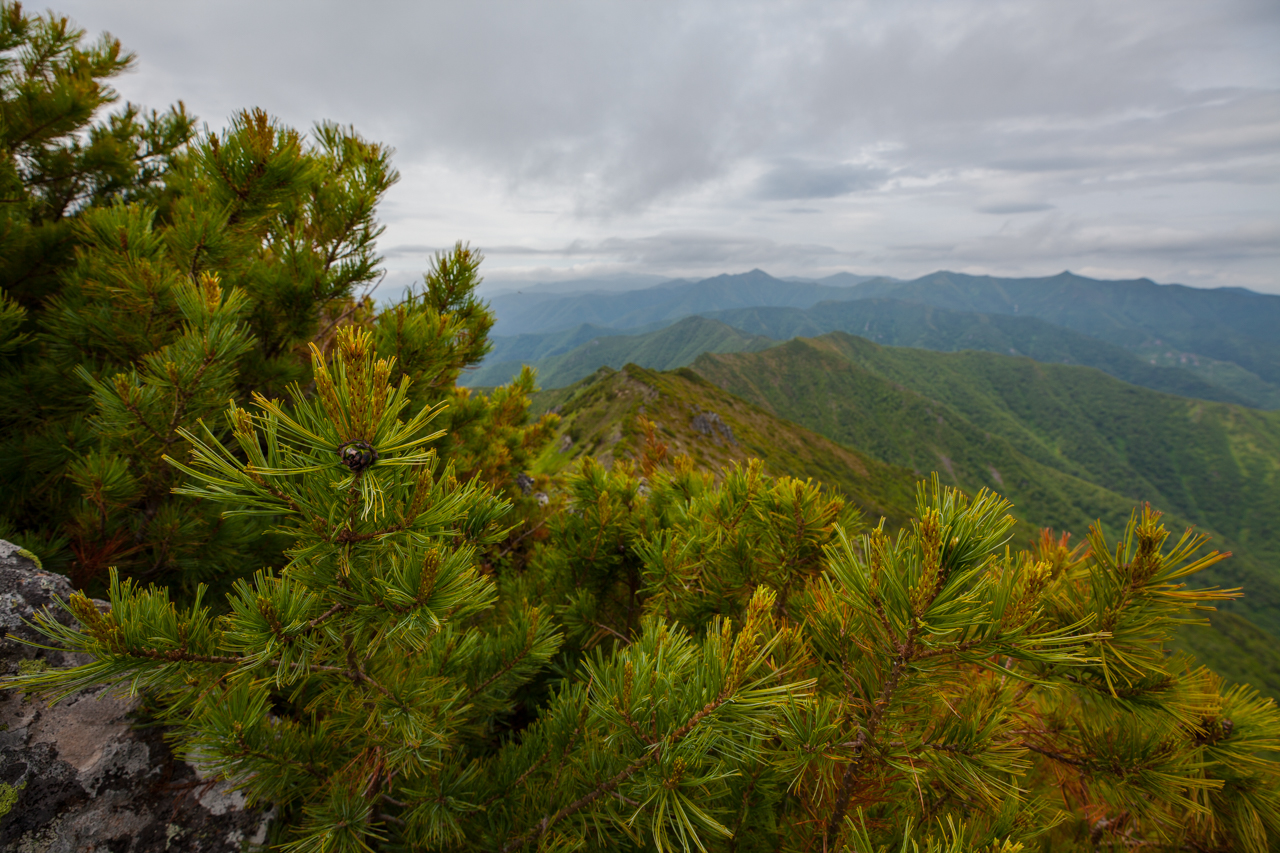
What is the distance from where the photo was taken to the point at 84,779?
1.59 metres

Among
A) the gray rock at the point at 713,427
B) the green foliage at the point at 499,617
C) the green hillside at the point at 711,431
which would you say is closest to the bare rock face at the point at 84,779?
the green foliage at the point at 499,617

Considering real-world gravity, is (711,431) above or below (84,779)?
below

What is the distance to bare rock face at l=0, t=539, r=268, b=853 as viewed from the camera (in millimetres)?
1487

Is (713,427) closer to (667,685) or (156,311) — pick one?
(156,311)

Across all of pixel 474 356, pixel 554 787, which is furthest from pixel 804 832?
pixel 474 356

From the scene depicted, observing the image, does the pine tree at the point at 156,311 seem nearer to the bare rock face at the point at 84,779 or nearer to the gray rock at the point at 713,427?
the bare rock face at the point at 84,779

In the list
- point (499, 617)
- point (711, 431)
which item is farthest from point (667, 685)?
point (711, 431)

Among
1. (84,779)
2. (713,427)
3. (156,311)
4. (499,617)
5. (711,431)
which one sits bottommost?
(711,431)

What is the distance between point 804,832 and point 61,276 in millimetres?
6173

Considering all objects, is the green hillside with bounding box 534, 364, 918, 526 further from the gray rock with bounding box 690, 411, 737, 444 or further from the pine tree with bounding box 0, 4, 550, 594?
the pine tree with bounding box 0, 4, 550, 594

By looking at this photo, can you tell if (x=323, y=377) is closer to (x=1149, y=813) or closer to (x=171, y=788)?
(x=171, y=788)

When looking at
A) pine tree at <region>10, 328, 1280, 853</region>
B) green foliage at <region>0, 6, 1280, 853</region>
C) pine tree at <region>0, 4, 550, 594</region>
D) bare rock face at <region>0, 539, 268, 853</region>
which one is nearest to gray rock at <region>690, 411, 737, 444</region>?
pine tree at <region>0, 4, 550, 594</region>

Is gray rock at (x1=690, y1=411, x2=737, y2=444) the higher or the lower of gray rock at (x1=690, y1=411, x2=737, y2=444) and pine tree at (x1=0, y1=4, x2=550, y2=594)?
the lower

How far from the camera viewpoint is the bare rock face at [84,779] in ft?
4.88
